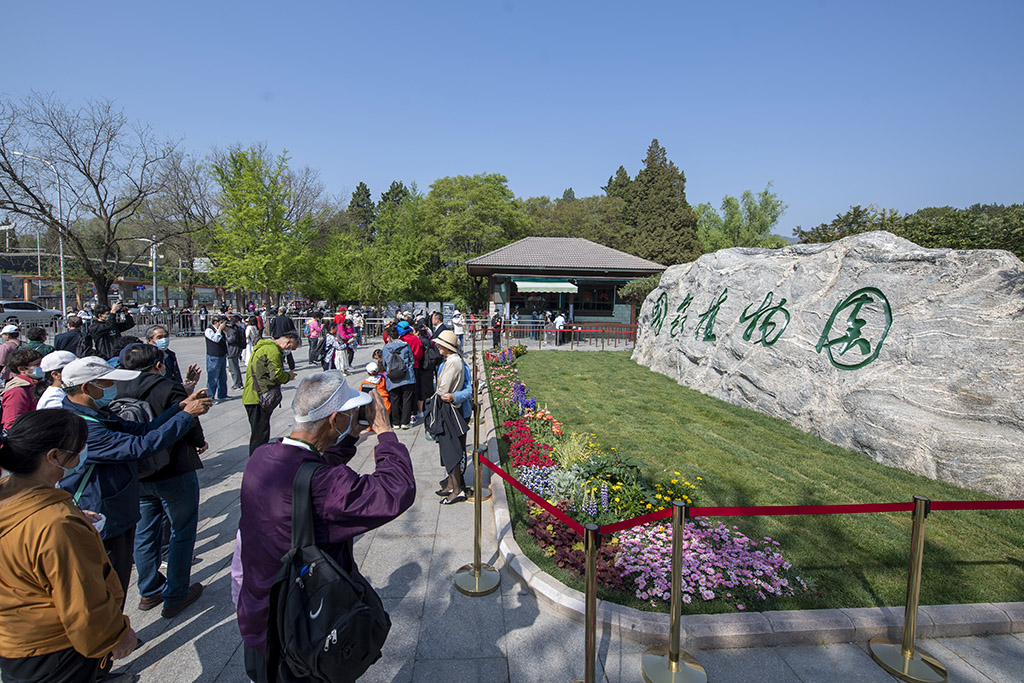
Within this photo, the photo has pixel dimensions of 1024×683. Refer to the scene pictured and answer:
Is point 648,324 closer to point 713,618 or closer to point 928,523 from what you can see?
point 928,523

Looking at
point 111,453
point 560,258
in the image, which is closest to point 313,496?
point 111,453

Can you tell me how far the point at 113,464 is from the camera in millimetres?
3059

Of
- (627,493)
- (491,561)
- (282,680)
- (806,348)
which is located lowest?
(491,561)

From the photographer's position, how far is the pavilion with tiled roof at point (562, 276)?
28047mm

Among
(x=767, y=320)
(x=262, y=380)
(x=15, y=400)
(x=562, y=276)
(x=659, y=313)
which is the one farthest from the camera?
(x=562, y=276)

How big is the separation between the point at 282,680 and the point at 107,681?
1.86 metres

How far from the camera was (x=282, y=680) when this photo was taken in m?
2.03

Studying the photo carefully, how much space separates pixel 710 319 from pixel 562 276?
17.9 metres

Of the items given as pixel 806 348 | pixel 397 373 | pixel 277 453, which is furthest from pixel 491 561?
pixel 806 348

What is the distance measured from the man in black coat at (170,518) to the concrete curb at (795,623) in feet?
9.04

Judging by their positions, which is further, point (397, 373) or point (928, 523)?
point (397, 373)

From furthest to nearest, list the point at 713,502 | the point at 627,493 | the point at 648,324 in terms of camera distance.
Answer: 1. the point at 648,324
2. the point at 713,502
3. the point at 627,493

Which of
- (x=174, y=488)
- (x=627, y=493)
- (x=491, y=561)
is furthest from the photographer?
(x=627, y=493)

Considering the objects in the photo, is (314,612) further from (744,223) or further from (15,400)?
(744,223)
